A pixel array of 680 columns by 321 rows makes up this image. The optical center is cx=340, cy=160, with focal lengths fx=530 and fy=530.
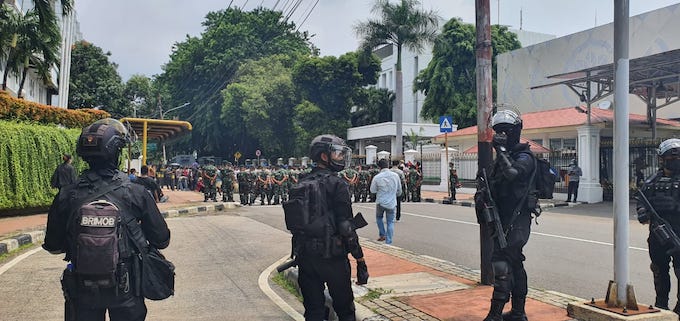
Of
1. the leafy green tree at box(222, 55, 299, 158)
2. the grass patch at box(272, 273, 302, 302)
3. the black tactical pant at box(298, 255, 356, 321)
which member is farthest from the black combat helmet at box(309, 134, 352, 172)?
the leafy green tree at box(222, 55, 299, 158)

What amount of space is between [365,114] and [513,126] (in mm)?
40757

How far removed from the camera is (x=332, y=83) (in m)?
40.9

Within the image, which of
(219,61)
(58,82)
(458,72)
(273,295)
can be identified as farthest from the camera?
(219,61)

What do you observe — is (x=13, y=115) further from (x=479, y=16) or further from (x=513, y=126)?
(x=513, y=126)

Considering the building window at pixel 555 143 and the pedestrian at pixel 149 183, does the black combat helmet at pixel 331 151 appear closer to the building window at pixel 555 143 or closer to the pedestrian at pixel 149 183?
the pedestrian at pixel 149 183

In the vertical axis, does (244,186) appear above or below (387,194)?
below

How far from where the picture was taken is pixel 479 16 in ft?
21.9

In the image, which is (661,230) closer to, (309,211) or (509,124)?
(509,124)

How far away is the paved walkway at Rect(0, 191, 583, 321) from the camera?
5.27m

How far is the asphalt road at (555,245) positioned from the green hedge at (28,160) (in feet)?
19.8

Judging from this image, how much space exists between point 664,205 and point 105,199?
16.1 ft

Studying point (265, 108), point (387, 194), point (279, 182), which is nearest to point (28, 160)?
point (279, 182)

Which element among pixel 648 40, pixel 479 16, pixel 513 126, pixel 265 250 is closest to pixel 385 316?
pixel 513 126

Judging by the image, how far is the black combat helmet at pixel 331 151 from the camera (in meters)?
4.34
